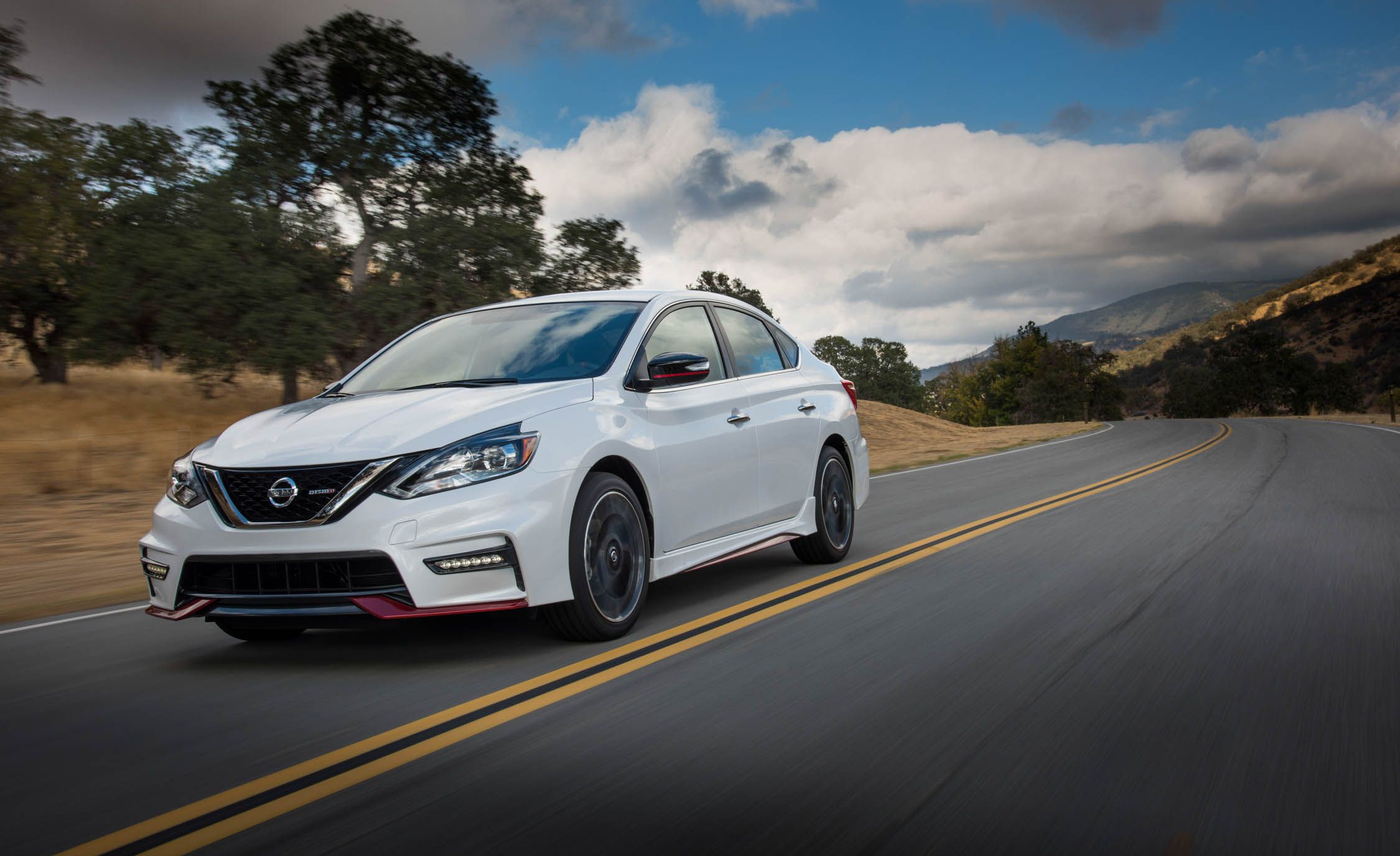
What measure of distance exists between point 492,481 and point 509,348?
60.3 inches

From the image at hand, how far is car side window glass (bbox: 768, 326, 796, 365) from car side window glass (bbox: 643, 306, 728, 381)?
1.01 meters

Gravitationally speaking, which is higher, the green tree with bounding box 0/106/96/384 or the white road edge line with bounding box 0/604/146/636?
the green tree with bounding box 0/106/96/384

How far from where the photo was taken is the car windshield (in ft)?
19.2

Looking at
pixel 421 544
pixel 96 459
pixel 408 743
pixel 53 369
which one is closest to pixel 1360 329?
pixel 53 369

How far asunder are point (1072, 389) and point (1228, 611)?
10316cm

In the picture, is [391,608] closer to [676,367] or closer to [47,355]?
[676,367]

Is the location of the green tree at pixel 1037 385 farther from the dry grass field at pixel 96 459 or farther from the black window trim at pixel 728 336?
the black window trim at pixel 728 336

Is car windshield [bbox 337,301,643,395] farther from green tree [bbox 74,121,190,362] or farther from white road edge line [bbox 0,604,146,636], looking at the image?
green tree [bbox 74,121,190,362]

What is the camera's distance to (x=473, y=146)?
27.0 m

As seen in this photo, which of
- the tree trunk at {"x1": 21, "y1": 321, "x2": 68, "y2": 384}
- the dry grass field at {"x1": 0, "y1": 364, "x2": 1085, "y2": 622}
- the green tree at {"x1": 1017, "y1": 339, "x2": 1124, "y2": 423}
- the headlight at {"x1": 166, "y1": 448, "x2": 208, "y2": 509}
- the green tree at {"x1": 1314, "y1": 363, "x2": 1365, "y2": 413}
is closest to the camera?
the headlight at {"x1": 166, "y1": 448, "x2": 208, "y2": 509}

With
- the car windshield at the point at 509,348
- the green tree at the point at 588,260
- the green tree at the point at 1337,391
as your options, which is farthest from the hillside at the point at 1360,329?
the car windshield at the point at 509,348

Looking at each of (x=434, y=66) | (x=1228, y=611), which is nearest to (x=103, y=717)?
(x=1228, y=611)

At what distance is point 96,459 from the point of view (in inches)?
685


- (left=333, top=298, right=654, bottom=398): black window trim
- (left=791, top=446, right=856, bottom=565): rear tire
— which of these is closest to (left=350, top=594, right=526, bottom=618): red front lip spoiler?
(left=333, top=298, right=654, bottom=398): black window trim
